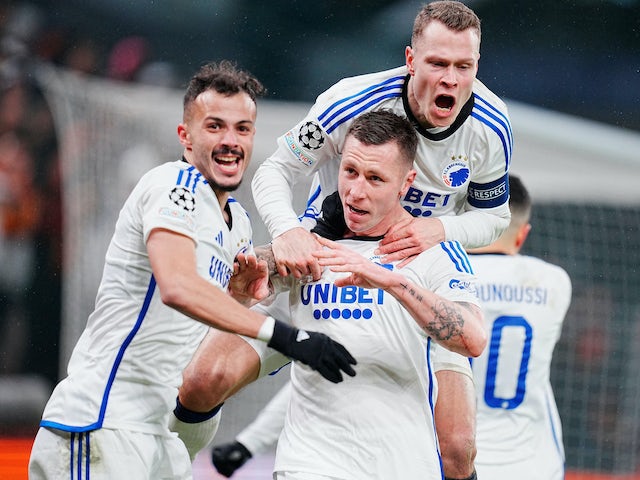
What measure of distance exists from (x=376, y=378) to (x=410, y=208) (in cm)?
89

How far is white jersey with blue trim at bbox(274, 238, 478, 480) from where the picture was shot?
3473 millimetres

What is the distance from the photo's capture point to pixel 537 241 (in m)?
9.21

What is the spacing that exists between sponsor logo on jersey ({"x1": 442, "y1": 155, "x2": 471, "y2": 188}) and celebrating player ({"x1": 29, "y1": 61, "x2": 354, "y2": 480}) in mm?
801

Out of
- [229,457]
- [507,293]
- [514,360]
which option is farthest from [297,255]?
[229,457]

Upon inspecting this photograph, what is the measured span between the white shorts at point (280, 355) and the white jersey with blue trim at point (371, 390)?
318 mm

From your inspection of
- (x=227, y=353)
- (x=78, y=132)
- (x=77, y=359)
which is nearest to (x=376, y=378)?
(x=227, y=353)

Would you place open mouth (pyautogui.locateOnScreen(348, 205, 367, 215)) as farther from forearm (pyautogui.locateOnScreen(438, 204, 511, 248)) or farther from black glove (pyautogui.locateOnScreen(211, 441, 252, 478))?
black glove (pyautogui.locateOnScreen(211, 441, 252, 478))

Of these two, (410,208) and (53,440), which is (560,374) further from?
(53,440)

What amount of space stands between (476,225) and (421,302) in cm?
92

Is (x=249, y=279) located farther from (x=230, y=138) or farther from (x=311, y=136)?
(x=311, y=136)

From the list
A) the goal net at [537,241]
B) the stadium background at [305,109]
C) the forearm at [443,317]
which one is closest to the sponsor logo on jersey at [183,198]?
the forearm at [443,317]

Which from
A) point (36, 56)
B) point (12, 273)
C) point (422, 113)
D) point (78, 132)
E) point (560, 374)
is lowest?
point (560, 374)

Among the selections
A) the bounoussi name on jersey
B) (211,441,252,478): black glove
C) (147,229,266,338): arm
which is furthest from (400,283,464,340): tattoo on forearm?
(211,441,252,478): black glove

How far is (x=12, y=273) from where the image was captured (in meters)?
9.09
